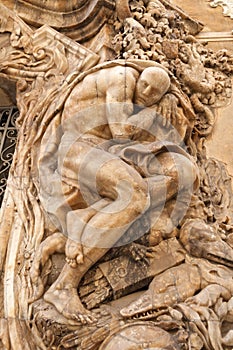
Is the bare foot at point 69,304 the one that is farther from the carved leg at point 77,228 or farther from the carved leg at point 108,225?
the carved leg at point 77,228

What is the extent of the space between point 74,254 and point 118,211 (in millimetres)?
468

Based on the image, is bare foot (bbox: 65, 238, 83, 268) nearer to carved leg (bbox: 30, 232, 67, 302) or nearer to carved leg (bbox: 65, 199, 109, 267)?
carved leg (bbox: 65, 199, 109, 267)

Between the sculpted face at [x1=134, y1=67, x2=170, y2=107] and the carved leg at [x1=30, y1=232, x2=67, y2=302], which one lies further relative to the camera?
Result: the sculpted face at [x1=134, y1=67, x2=170, y2=107]

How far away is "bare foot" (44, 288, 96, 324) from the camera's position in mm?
3619

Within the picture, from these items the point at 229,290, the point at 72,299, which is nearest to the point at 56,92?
the point at 72,299

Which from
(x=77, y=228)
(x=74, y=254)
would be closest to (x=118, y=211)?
(x=77, y=228)

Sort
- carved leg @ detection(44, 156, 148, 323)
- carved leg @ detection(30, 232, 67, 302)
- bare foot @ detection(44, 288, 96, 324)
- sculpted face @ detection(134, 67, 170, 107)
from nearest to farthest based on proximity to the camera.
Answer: bare foot @ detection(44, 288, 96, 324), carved leg @ detection(44, 156, 148, 323), carved leg @ detection(30, 232, 67, 302), sculpted face @ detection(134, 67, 170, 107)

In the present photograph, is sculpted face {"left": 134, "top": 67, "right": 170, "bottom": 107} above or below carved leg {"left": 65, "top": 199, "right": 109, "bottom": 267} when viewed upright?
above

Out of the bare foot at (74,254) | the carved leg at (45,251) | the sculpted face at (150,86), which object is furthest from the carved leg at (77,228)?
the sculpted face at (150,86)

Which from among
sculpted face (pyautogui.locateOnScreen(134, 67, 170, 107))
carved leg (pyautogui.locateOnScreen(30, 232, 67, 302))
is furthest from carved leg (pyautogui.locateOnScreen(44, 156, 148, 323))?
sculpted face (pyautogui.locateOnScreen(134, 67, 170, 107))

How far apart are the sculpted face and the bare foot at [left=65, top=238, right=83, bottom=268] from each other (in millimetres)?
1489

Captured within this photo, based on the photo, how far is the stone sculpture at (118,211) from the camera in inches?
143

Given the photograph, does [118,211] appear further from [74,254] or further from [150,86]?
[150,86]

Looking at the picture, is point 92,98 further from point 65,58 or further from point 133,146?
point 65,58
